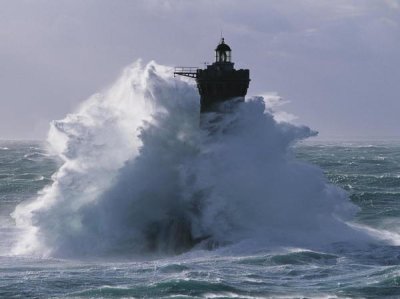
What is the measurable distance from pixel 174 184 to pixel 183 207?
4.23 feet

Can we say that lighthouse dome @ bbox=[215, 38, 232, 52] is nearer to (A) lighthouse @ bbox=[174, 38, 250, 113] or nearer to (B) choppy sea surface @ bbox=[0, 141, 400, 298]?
(A) lighthouse @ bbox=[174, 38, 250, 113]

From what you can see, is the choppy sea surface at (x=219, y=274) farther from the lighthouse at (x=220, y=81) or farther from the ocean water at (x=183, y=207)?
the lighthouse at (x=220, y=81)

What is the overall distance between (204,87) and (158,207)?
242 inches

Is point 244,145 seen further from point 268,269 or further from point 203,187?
point 268,269

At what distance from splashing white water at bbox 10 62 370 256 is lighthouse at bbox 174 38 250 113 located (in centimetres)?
54

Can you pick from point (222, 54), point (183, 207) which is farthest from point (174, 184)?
point (222, 54)

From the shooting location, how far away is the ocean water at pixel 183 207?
2569 centimetres

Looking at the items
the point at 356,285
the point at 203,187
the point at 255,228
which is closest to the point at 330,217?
the point at 255,228

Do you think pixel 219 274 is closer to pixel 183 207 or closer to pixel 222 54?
pixel 183 207

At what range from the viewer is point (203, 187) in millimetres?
31703

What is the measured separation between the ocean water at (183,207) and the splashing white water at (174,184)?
0.17 ft

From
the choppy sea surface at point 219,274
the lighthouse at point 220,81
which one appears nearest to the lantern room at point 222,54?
the lighthouse at point 220,81

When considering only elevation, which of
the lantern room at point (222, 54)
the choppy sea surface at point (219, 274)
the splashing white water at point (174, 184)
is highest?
the lantern room at point (222, 54)

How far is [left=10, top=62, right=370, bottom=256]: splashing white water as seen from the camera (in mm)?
30467
